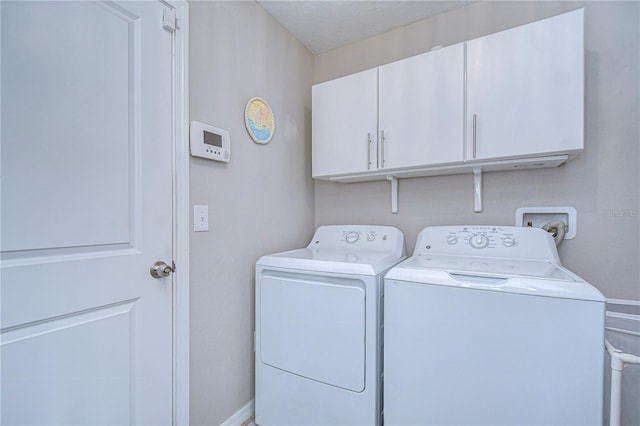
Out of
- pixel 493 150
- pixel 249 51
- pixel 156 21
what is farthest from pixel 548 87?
pixel 156 21

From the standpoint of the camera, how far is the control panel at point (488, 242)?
1.43m

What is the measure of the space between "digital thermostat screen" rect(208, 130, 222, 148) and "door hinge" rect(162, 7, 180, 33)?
453mm

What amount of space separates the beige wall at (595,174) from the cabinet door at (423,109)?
0.37 m

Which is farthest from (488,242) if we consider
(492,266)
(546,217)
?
(546,217)

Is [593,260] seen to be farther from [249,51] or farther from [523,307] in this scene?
[249,51]

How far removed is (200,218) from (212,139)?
1.33 ft

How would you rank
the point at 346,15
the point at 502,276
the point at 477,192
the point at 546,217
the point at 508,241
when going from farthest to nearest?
the point at 346,15, the point at 477,192, the point at 546,217, the point at 508,241, the point at 502,276

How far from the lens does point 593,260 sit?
4.90 ft

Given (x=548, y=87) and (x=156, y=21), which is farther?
(x=548, y=87)

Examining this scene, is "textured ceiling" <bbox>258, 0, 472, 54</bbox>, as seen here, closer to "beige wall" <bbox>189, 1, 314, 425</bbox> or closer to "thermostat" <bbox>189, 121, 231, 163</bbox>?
"beige wall" <bbox>189, 1, 314, 425</bbox>

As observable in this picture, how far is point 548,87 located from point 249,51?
5.25 ft

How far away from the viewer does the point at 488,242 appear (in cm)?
154

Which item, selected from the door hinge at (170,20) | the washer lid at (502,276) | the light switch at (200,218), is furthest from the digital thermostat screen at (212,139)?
the washer lid at (502,276)

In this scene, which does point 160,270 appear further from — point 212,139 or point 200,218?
point 212,139
